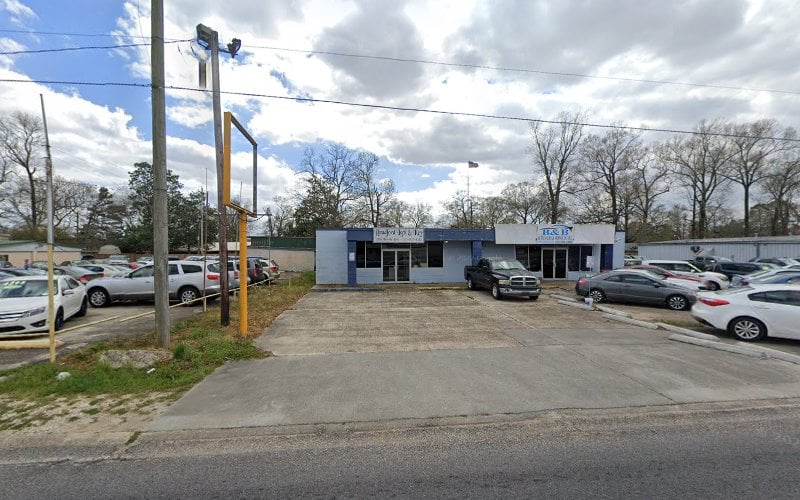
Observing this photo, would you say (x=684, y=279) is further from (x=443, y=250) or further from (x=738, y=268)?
(x=443, y=250)

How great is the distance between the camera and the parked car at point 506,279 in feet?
46.9

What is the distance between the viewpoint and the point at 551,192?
4378 cm

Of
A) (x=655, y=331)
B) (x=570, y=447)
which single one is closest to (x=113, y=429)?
(x=570, y=447)

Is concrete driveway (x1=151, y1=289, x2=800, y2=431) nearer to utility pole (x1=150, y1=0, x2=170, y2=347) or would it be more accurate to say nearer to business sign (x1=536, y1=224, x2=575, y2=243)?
utility pole (x1=150, y1=0, x2=170, y2=347)

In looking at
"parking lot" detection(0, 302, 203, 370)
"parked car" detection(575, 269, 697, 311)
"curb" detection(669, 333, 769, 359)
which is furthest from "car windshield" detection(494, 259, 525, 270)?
"parking lot" detection(0, 302, 203, 370)

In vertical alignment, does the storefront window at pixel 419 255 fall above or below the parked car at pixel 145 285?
above

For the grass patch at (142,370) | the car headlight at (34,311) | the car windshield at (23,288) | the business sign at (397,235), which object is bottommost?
the grass patch at (142,370)

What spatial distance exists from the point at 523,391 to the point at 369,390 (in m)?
2.23

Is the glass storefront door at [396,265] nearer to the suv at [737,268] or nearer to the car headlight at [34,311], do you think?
the car headlight at [34,311]

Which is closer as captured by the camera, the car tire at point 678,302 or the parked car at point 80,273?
the car tire at point 678,302

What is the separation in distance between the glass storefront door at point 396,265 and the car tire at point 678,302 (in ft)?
41.8

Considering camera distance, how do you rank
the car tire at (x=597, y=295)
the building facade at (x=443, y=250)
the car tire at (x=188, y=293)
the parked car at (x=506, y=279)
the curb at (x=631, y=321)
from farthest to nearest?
1. the building facade at (x=443, y=250)
2. the parked car at (x=506, y=279)
3. the car tire at (x=597, y=295)
4. the car tire at (x=188, y=293)
5. the curb at (x=631, y=321)

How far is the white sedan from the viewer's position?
7.66 metres

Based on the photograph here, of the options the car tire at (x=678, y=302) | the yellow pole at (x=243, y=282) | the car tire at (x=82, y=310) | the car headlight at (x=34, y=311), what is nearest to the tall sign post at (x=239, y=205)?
the yellow pole at (x=243, y=282)
